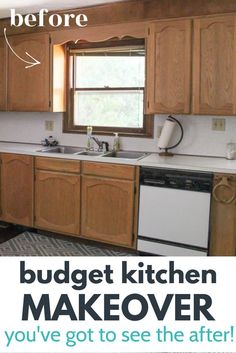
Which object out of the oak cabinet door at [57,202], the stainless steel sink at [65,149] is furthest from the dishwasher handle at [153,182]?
the stainless steel sink at [65,149]

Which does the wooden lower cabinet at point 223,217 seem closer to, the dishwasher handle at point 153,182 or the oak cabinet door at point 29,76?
the dishwasher handle at point 153,182

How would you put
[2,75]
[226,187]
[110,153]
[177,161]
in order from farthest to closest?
[2,75] → [110,153] → [177,161] → [226,187]

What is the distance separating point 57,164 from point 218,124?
152 cm

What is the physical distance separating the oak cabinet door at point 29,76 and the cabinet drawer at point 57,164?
0.59 meters

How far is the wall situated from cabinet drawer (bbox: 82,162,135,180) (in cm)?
53

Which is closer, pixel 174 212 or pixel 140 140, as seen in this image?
pixel 174 212

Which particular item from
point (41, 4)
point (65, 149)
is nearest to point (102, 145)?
point (65, 149)

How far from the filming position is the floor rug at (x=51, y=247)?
3.22 m

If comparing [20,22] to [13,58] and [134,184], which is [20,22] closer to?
[13,58]

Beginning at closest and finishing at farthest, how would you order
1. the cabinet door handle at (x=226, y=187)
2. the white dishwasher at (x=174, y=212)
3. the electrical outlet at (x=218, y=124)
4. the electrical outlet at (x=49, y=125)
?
the cabinet door handle at (x=226, y=187) → the white dishwasher at (x=174, y=212) → the electrical outlet at (x=218, y=124) → the electrical outlet at (x=49, y=125)

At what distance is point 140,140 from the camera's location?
11.6ft

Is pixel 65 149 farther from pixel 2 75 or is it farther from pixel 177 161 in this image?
pixel 177 161

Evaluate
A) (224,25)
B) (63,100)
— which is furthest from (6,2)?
(224,25)

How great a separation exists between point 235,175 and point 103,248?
4.55 ft
